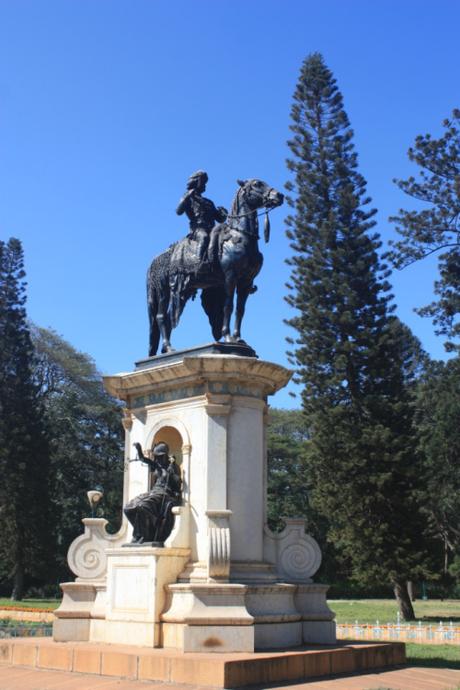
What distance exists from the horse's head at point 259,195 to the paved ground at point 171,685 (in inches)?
249

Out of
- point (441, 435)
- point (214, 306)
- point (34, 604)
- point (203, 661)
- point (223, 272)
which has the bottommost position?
point (34, 604)

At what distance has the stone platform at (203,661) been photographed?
8289mm

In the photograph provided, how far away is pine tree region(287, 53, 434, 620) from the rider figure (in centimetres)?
1558

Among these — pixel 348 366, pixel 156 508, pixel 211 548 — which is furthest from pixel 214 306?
pixel 348 366

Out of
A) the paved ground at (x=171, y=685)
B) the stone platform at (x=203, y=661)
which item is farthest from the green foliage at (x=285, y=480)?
the paved ground at (x=171, y=685)

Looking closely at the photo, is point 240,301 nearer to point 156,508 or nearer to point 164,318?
point 164,318

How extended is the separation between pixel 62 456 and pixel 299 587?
3321 cm

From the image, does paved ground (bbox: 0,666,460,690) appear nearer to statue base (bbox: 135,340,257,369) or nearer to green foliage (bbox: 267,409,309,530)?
statue base (bbox: 135,340,257,369)

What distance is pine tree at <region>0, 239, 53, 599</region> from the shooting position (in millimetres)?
35625

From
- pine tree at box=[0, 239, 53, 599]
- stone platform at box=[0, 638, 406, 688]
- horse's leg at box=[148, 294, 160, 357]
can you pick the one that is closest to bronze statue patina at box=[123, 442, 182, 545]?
stone platform at box=[0, 638, 406, 688]

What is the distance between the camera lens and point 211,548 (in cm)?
985

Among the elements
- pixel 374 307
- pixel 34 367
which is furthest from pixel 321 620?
pixel 34 367

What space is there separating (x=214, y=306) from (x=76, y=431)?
32211 millimetres

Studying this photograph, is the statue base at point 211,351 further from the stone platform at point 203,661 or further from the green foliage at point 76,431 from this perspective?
the green foliage at point 76,431
